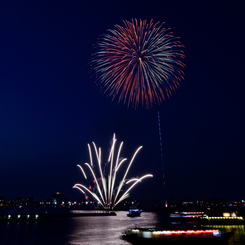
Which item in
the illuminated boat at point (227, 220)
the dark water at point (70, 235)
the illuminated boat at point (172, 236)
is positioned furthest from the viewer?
the illuminated boat at point (227, 220)

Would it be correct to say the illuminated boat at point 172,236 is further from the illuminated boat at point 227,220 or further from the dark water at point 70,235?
the illuminated boat at point 227,220

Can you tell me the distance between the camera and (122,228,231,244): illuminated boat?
96.9 ft

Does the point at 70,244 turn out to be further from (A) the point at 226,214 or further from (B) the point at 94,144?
(A) the point at 226,214

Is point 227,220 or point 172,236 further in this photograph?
point 227,220

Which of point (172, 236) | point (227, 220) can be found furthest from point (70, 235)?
point (227, 220)

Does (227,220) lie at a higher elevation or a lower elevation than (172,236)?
lower

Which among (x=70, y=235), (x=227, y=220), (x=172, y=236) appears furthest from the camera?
(x=227, y=220)

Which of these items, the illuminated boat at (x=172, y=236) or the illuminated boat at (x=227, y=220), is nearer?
the illuminated boat at (x=172, y=236)

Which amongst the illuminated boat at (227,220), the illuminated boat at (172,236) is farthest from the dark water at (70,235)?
the illuminated boat at (227,220)

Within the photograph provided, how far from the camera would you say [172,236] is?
30.3 m

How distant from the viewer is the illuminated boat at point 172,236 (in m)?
29.5

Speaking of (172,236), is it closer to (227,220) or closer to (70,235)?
(70,235)

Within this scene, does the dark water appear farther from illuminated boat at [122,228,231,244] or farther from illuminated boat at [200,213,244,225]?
illuminated boat at [200,213,244,225]

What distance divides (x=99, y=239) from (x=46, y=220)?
3907 cm
